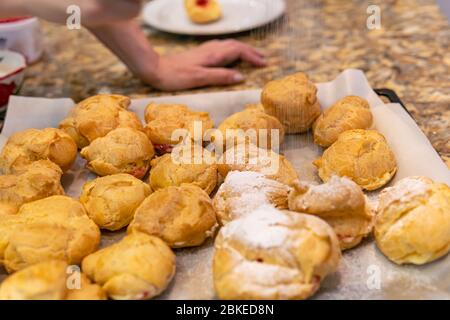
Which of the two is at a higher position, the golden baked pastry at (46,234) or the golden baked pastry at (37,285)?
the golden baked pastry at (37,285)

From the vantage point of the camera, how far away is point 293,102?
4.55ft

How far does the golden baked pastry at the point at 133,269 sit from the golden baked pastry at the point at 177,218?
0.06 meters

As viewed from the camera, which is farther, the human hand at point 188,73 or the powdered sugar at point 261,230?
the human hand at point 188,73

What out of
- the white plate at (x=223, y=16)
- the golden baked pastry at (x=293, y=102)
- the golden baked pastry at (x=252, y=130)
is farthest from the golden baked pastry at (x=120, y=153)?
the white plate at (x=223, y=16)

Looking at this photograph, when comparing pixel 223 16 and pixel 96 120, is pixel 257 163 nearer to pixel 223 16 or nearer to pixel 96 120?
pixel 96 120

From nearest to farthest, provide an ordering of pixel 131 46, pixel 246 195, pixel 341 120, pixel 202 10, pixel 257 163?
pixel 246 195 → pixel 257 163 → pixel 341 120 → pixel 131 46 → pixel 202 10

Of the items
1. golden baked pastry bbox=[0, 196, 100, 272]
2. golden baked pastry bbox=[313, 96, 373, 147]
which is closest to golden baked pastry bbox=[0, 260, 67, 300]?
golden baked pastry bbox=[0, 196, 100, 272]

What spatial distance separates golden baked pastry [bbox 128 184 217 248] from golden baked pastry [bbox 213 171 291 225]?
0.03 m

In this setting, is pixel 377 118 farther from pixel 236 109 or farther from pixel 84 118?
pixel 84 118

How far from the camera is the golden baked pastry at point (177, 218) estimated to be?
105 centimetres

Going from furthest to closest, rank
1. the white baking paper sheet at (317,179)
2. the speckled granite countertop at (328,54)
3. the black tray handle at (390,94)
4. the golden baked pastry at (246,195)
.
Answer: the speckled granite countertop at (328,54)
the black tray handle at (390,94)
the golden baked pastry at (246,195)
the white baking paper sheet at (317,179)

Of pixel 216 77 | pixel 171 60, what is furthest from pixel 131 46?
pixel 216 77

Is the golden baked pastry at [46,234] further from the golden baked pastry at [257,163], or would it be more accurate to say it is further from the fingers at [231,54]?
the fingers at [231,54]

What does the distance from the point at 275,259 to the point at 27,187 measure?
558 millimetres
